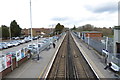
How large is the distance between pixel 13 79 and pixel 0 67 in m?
1.31

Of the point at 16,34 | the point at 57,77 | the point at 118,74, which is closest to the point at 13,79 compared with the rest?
the point at 57,77

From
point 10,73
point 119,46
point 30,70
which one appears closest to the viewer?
point 10,73

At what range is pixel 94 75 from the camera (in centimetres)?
1046

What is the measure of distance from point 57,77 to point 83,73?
2.48 metres

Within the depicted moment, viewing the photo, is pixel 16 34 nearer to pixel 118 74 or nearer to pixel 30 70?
pixel 30 70

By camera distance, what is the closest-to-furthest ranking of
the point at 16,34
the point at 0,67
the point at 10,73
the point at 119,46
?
1. the point at 0,67
2. the point at 10,73
3. the point at 119,46
4. the point at 16,34

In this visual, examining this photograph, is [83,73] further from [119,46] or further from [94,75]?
[119,46]

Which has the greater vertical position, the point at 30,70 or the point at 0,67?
the point at 0,67

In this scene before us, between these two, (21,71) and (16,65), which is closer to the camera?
(21,71)

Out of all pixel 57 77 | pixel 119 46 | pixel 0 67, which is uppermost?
pixel 119 46

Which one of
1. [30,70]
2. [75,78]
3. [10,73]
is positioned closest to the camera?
[75,78]

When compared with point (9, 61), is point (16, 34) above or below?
above

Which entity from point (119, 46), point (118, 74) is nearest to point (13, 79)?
point (118, 74)

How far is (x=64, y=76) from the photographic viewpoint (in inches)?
406
